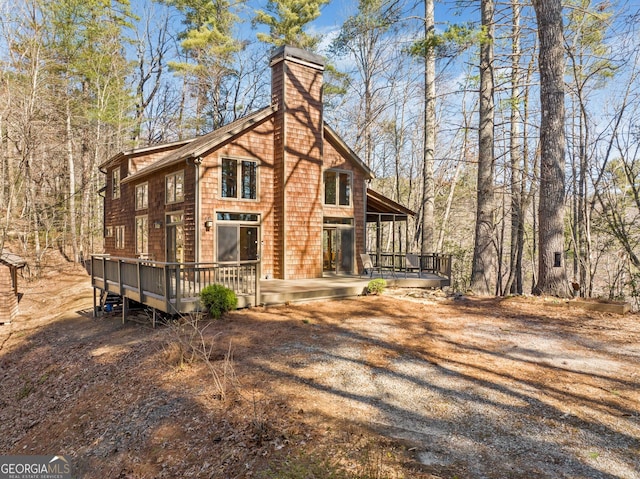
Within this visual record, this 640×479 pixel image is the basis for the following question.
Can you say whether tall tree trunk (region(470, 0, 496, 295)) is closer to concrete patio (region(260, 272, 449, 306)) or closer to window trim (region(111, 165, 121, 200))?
concrete patio (region(260, 272, 449, 306))

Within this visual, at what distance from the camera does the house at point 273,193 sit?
11430 mm

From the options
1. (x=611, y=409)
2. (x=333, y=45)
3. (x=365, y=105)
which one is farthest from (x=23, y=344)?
(x=365, y=105)

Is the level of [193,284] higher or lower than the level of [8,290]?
higher

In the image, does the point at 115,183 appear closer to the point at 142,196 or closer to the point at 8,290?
the point at 142,196

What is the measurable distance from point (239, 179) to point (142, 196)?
5346mm

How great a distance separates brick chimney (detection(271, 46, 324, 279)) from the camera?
12.4 meters

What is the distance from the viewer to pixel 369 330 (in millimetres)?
6977

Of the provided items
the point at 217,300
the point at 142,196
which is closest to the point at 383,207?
the point at 217,300

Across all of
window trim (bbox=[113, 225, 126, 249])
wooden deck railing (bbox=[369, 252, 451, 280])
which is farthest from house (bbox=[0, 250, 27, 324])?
wooden deck railing (bbox=[369, 252, 451, 280])

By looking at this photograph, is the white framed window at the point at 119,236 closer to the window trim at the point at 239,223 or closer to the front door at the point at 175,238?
the front door at the point at 175,238

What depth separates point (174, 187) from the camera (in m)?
12.5

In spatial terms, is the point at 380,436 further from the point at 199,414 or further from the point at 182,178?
the point at 182,178

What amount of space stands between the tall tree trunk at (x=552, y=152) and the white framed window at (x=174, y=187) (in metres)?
10.4

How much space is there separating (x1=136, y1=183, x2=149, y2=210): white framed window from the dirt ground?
7498 mm
